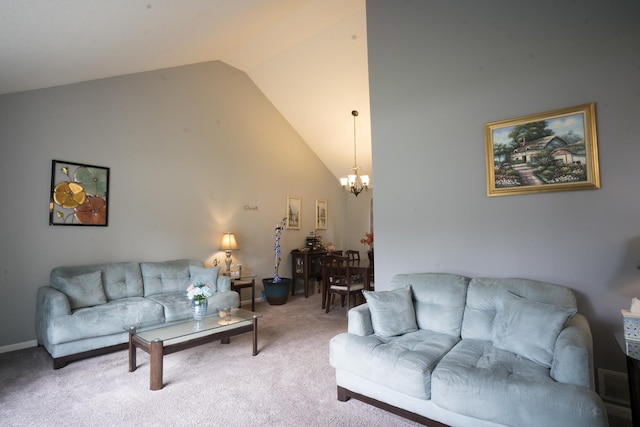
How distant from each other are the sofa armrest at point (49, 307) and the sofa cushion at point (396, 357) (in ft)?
8.49

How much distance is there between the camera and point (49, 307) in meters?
3.12

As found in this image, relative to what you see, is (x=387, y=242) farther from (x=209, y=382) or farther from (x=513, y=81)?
(x=209, y=382)

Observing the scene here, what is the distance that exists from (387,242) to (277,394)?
5.84 feet

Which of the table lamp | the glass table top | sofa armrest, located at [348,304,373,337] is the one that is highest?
the table lamp

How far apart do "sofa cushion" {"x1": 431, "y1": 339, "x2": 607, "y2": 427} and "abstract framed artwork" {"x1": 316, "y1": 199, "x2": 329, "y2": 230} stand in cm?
541

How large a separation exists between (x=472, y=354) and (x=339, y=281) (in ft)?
9.56

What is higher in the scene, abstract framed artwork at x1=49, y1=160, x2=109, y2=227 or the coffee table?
abstract framed artwork at x1=49, y1=160, x2=109, y2=227

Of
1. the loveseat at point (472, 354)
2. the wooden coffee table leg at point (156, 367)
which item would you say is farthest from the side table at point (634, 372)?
the wooden coffee table leg at point (156, 367)

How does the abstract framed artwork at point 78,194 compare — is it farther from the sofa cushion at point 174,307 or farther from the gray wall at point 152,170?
the sofa cushion at point 174,307

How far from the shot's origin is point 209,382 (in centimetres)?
274

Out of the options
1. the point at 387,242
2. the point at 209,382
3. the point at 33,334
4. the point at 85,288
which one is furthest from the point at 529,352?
the point at 33,334

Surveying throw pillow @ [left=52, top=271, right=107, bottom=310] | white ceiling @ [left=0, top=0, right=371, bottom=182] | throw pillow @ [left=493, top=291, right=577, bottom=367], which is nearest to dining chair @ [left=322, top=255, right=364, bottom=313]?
white ceiling @ [left=0, top=0, right=371, bottom=182]

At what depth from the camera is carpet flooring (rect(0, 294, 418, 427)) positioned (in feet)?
7.18

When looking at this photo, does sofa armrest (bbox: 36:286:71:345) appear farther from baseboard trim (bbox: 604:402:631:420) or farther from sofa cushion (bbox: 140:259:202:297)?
baseboard trim (bbox: 604:402:631:420)
